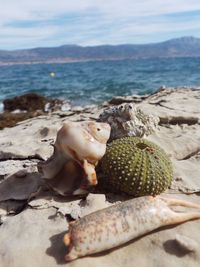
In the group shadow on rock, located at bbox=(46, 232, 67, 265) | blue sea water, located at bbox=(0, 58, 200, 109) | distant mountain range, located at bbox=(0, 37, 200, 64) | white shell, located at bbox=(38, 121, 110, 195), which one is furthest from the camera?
distant mountain range, located at bbox=(0, 37, 200, 64)

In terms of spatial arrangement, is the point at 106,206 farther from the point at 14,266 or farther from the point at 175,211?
the point at 14,266

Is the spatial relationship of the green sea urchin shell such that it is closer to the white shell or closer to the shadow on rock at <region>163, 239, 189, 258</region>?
the white shell

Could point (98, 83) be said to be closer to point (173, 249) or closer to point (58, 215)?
point (58, 215)

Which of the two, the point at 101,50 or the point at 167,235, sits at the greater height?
the point at 167,235

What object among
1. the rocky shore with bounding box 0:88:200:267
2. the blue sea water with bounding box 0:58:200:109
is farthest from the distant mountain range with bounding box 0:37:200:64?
the rocky shore with bounding box 0:88:200:267

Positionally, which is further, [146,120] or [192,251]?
[146,120]

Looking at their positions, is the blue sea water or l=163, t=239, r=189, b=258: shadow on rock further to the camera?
the blue sea water

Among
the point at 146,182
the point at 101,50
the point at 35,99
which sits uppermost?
the point at 146,182

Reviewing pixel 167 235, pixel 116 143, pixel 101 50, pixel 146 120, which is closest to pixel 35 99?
pixel 146 120
